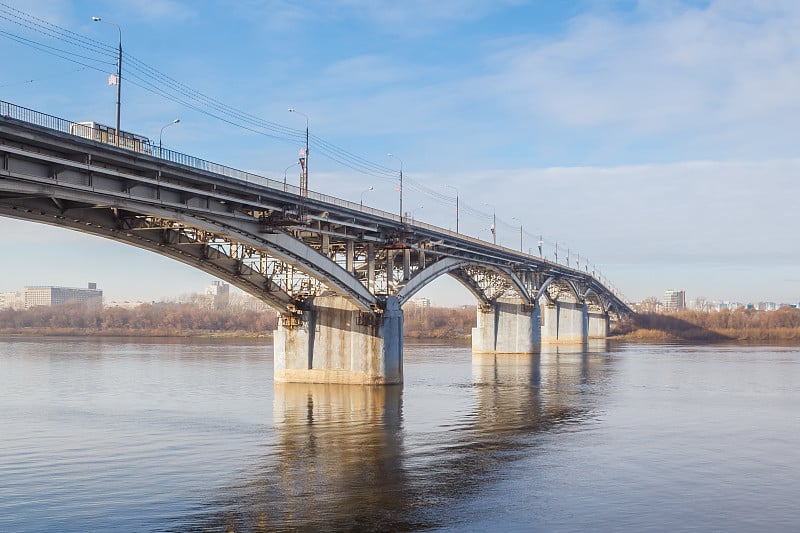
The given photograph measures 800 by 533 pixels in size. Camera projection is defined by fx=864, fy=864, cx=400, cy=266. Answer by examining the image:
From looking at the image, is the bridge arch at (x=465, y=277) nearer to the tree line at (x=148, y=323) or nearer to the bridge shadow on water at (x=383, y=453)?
the bridge shadow on water at (x=383, y=453)

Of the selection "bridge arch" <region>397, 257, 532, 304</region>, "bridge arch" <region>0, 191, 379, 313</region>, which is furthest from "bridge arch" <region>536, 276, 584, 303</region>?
"bridge arch" <region>0, 191, 379, 313</region>

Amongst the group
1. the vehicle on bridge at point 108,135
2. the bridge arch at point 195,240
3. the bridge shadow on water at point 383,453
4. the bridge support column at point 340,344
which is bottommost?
the bridge shadow on water at point 383,453

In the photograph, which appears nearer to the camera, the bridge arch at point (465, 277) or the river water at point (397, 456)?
the river water at point (397, 456)

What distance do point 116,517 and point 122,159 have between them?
16.6m

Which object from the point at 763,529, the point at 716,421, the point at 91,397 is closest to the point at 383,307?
the point at 91,397

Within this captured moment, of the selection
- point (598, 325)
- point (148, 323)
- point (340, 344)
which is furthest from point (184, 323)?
point (340, 344)

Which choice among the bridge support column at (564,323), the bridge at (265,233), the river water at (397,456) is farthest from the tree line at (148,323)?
the river water at (397,456)

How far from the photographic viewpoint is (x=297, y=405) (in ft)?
146

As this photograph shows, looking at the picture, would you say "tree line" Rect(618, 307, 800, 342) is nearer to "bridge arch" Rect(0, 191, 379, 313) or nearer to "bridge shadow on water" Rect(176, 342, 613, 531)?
"bridge shadow on water" Rect(176, 342, 613, 531)

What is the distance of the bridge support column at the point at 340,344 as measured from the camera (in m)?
53.0

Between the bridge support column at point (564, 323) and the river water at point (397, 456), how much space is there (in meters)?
74.0

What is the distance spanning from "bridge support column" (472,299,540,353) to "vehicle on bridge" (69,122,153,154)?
65.4m

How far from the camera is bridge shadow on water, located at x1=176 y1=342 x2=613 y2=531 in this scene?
2111cm

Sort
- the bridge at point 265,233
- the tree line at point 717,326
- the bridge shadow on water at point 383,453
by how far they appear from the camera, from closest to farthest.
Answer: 1. the bridge shadow on water at point 383,453
2. the bridge at point 265,233
3. the tree line at point 717,326
